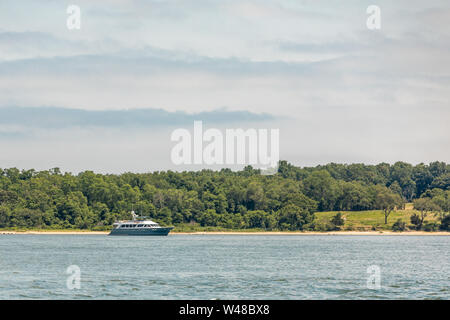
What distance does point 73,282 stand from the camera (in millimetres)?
73062

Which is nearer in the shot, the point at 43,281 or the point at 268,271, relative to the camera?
the point at 43,281

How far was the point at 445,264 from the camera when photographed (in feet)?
347

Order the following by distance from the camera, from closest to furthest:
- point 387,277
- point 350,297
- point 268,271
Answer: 1. point 350,297
2. point 387,277
3. point 268,271

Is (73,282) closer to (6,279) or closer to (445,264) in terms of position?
(6,279)

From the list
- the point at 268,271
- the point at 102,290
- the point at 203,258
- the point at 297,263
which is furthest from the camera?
the point at 203,258
